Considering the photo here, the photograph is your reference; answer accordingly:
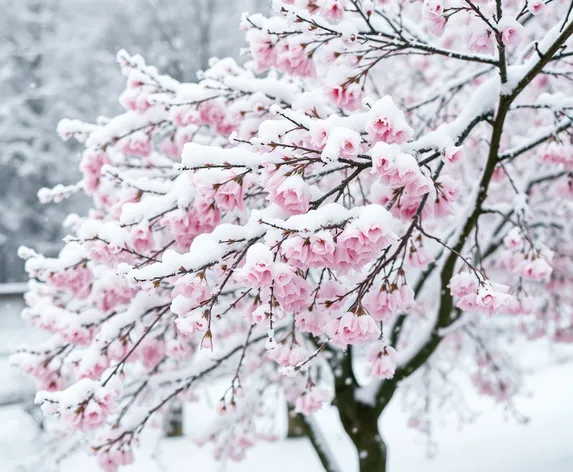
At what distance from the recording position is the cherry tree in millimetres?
1736

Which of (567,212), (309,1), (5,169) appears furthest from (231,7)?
(309,1)

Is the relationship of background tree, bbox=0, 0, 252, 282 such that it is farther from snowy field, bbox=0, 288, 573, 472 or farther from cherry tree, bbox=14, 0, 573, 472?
cherry tree, bbox=14, 0, 573, 472

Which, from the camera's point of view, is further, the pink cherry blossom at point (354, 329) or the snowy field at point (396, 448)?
the snowy field at point (396, 448)

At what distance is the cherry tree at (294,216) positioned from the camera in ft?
5.70

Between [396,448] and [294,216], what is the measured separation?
25.4 ft

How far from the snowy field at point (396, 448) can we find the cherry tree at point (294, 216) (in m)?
3.94

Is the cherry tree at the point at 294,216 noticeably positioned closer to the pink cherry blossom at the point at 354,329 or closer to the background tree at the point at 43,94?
the pink cherry blossom at the point at 354,329

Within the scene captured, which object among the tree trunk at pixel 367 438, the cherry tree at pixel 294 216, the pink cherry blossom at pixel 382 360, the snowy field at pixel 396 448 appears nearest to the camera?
the cherry tree at pixel 294 216

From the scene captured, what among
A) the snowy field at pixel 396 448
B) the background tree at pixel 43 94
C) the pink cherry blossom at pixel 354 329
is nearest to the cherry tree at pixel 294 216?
the pink cherry blossom at pixel 354 329

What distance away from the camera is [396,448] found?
8344 millimetres

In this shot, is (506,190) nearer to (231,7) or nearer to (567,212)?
(567,212)

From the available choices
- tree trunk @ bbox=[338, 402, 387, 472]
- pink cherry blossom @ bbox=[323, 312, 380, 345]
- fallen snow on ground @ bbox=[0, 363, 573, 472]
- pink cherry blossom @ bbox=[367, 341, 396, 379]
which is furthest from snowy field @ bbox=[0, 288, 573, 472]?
pink cherry blossom @ bbox=[323, 312, 380, 345]

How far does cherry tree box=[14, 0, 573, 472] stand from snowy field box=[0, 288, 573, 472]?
12.9 ft

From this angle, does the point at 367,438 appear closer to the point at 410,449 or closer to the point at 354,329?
the point at 354,329
